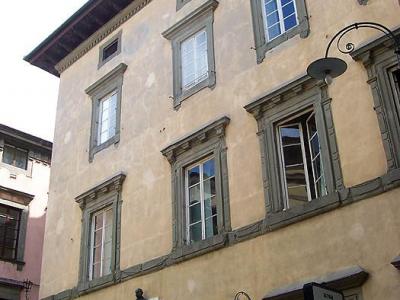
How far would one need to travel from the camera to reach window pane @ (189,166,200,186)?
12.3 meters

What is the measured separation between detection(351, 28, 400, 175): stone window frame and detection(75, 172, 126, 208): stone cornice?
6237 mm

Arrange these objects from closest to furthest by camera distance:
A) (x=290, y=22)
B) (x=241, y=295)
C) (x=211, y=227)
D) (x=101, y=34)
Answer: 1. (x=241, y=295)
2. (x=211, y=227)
3. (x=290, y=22)
4. (x=101, y=34)

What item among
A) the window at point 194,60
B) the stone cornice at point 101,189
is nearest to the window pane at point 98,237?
the stone cornice at point 101,189

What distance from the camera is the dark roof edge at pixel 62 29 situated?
16.9 meters

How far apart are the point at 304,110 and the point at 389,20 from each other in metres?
2.00

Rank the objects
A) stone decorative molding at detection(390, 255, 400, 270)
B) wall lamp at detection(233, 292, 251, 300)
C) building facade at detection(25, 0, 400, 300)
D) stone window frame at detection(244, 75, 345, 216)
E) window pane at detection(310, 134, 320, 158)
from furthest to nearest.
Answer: window pane at detection(310, 134, 320, 158) < wall lamp at detection(233, 292, 251, 300) < stone window frame at detection(244, 75, 345, 216) < building facade at detection(25, 0, 400, 300) < stone decorative molding at detection(390, 255, 400, 270)

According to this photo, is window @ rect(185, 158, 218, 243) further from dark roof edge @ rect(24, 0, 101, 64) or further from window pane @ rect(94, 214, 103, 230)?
dark roof edge @ rect(24, 0, 101, 64)

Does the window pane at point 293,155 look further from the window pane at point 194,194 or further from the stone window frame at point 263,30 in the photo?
the window pane at point 194,194

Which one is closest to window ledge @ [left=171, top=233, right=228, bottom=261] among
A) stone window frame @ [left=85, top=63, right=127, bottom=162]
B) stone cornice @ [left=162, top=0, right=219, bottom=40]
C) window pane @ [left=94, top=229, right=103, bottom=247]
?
window pane @ [left=94, top=229, right=103, bottom=247]

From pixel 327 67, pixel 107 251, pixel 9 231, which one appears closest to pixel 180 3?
pixel 107 251

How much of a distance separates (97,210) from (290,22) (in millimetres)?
6276

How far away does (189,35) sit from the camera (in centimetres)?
1394

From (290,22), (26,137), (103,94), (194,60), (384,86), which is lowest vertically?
(384,86)

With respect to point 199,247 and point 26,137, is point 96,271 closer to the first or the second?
point 199,247
